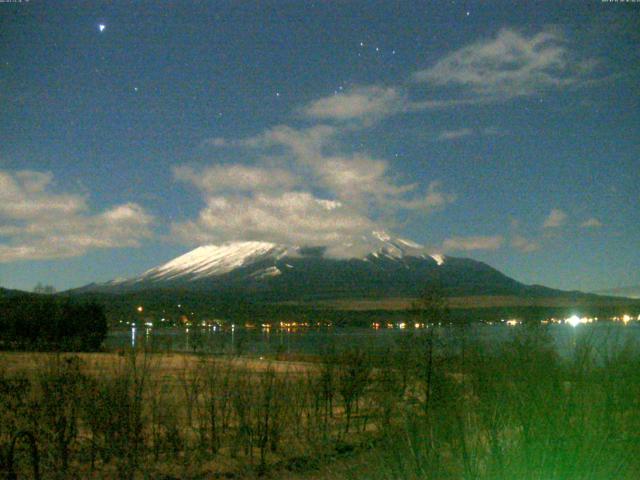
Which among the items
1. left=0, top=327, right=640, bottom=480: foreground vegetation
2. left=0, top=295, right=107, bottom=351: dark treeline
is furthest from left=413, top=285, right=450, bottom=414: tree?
left=0, top=295, right=107, bottom=351: dark treeline

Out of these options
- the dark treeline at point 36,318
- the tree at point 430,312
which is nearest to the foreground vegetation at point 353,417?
the tree at point 430,312

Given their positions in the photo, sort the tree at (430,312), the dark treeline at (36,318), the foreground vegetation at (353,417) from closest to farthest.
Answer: the foreground vegetation at (353,417) → the tree at (430,312) → the dark treeline at (36,318)

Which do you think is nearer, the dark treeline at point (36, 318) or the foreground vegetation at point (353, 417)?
the foreground vegetation at point (353, 417)

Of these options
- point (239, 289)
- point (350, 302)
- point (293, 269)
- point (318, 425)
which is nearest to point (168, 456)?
point (318, 425)

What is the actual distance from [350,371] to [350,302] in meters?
96.3

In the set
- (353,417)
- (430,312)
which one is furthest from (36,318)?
(430,312)

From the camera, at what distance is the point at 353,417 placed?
17.3 meters

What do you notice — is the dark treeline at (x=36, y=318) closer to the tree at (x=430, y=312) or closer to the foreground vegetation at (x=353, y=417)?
the foreground vegetation at (x=353, y=417)

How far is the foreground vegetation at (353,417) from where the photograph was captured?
241 inches

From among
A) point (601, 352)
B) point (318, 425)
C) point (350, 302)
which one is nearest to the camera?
point (601, 352)

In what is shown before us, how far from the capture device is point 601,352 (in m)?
7.54

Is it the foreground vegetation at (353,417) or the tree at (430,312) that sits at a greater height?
the tree at (430,312)

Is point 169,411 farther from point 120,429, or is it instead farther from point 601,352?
point 601,352

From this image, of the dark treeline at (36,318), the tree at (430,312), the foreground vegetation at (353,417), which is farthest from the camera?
the dark treeline at (36,318)
